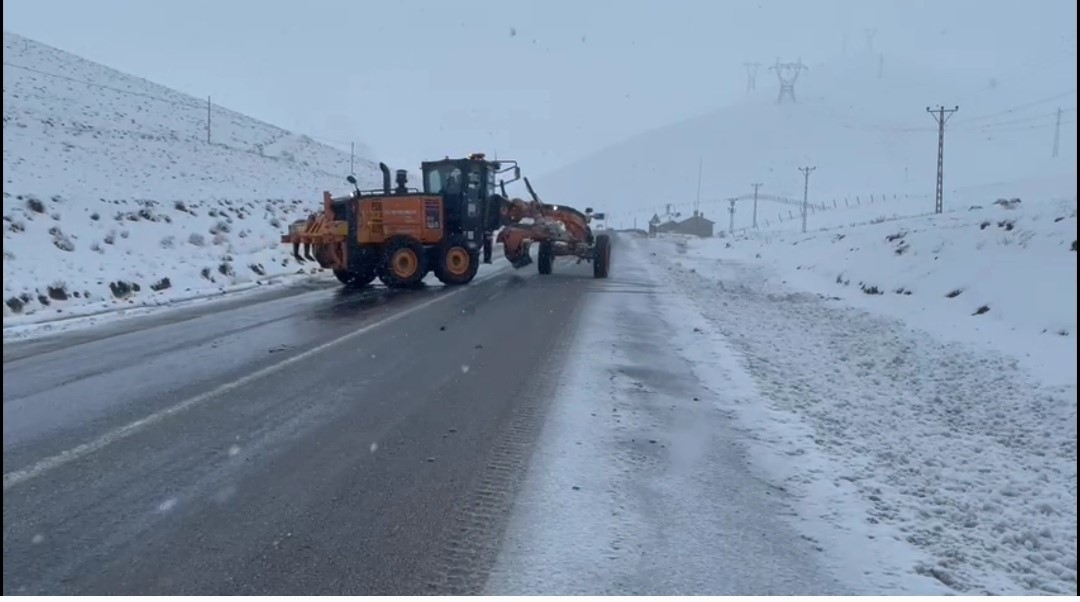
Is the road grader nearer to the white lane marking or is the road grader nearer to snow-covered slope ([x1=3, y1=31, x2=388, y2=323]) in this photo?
snow-covered slope ([x1=3, y1=31, x2=388, y2=323])

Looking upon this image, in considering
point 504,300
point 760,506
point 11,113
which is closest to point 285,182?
point 11,113

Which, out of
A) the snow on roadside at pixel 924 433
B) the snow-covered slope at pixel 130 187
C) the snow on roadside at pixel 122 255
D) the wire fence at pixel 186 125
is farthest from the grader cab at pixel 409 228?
the wire fence at pixel 186 125

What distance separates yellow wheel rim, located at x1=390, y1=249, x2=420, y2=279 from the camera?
77.3ft

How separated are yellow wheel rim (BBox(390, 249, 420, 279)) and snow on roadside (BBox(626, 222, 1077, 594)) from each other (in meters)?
7.74

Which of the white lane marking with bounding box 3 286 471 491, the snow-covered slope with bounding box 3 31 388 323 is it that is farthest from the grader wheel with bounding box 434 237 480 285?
the white lane marking with bounding box 3 286 471 491

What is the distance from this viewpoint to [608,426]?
849 centimetres

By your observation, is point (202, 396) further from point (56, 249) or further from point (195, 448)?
point (56, 249)

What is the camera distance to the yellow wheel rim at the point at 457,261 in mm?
24516

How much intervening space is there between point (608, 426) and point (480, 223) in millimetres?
17377

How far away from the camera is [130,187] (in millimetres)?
41469

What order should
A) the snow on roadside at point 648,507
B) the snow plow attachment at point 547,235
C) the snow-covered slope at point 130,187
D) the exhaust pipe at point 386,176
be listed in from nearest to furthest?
the snow on roadside at point 648,507 → the snow-covered slope at point 130,187 → the exhaust pipe at point 386,176 → the snow plow attachment at point 547,235

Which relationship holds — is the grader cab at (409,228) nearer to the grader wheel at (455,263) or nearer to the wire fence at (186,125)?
→ the grader wheel at (455,263)

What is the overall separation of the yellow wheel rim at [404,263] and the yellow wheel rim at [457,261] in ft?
3.33

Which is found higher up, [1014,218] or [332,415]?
[1014,218]
